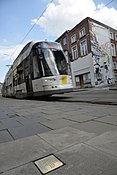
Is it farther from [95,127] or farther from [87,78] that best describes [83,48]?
[95,127]

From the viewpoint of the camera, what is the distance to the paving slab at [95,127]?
356 centimetres

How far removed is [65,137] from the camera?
3312mm

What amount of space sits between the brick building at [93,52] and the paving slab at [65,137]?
2591 centimetres

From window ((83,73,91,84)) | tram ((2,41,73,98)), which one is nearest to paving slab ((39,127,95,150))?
tram ((2,41,73,98))

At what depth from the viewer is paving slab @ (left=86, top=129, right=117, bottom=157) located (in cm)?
257

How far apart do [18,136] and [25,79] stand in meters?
10.1

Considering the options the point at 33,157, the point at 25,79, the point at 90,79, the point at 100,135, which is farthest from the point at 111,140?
the point at 90,79

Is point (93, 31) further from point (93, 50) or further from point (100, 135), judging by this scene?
point (100, 135)

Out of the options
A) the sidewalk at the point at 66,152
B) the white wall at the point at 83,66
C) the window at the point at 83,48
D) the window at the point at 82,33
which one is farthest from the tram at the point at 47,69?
the window at the point at 82,33

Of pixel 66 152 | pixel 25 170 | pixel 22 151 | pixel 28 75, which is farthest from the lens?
pixel 28 75

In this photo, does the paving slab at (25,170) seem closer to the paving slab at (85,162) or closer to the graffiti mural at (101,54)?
the paving slab at (85,162)

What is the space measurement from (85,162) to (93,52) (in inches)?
1125

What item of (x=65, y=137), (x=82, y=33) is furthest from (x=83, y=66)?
(x=65, y=137)

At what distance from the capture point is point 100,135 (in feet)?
10.7
